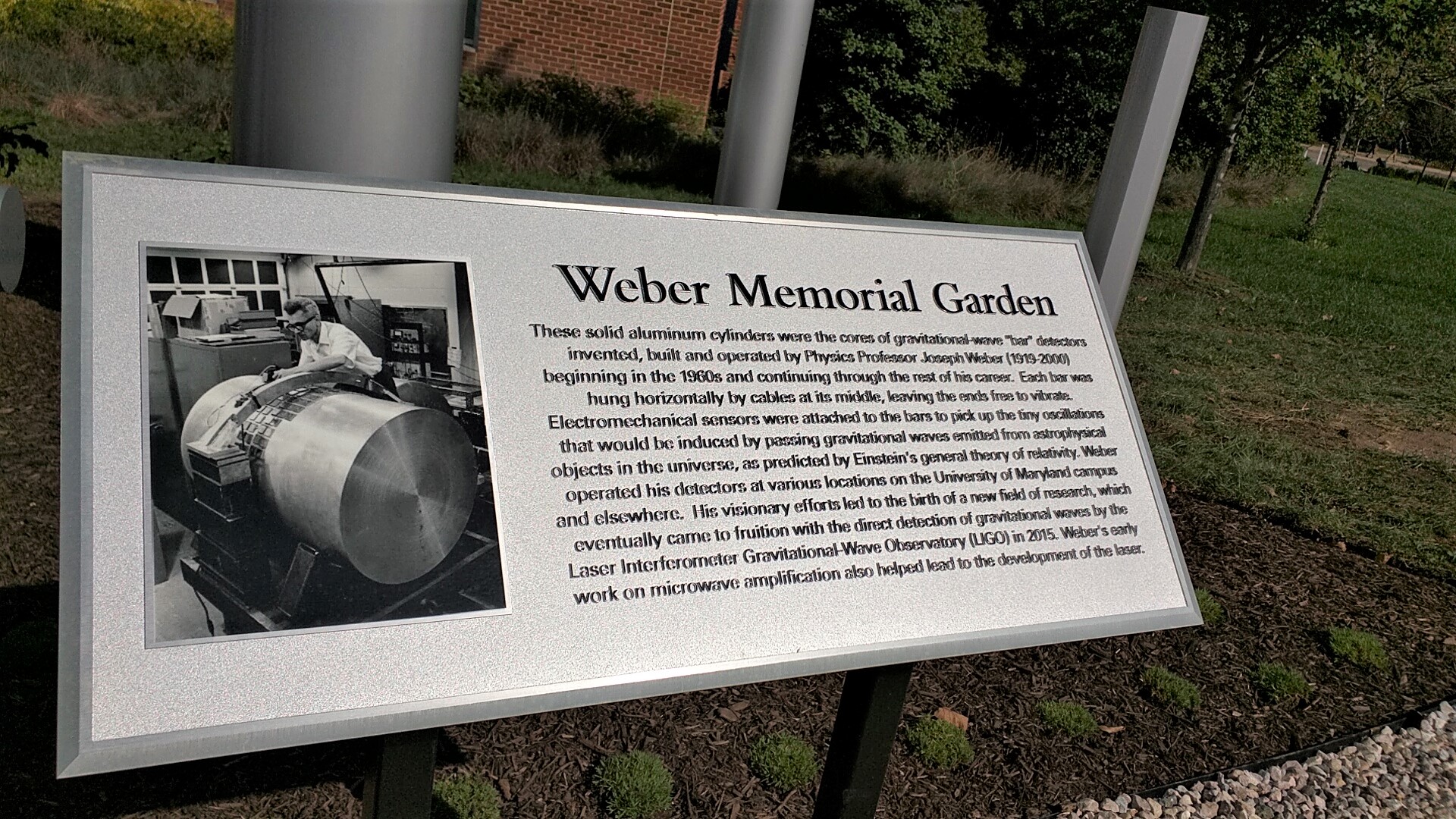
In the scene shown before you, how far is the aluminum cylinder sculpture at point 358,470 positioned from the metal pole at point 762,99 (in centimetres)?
206

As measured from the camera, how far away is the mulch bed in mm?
2826

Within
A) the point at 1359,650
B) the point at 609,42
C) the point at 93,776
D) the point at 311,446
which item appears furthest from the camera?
the point at 609,42

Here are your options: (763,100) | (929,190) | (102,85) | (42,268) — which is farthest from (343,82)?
(929,190)

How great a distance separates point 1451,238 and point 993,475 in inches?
777

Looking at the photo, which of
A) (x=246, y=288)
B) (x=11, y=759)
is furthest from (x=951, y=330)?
(x=11, y=759)

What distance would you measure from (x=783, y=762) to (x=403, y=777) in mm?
1552

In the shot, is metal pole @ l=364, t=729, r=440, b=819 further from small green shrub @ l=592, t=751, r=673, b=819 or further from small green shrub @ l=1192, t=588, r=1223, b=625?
small green shrub @ l=1192, t=588, r=1223, b=625

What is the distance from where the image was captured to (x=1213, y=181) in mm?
11164

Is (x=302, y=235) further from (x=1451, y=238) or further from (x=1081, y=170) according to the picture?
(x=1451, y=238)

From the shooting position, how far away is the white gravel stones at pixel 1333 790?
10.7ft

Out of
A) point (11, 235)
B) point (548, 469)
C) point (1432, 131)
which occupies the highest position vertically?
point (11, 235)

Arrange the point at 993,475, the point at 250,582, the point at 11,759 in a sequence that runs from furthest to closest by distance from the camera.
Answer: the point at 11,759
the point at 993,475
the point at 250,582

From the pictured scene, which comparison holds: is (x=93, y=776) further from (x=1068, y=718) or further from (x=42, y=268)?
(x=42, y=268)

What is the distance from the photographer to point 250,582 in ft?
5.18
